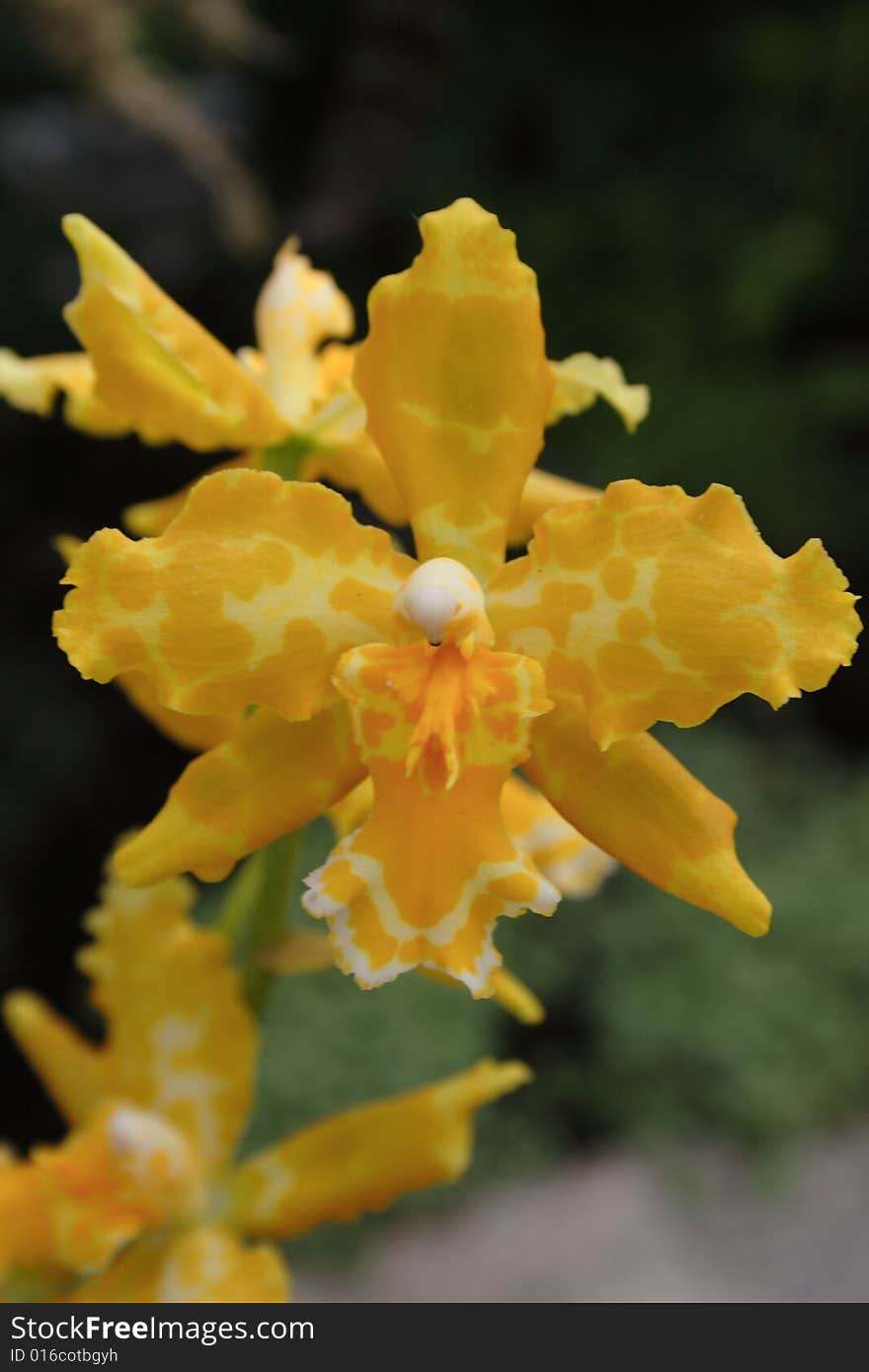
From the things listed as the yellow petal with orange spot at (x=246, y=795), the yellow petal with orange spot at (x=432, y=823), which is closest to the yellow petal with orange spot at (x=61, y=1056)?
the yellow petal with orange spot at (x=246, y=795)

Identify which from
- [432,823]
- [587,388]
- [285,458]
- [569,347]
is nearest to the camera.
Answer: [432,823]

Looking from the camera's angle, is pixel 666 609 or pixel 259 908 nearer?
pixel 666 609

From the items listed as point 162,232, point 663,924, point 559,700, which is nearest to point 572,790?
point 559,700

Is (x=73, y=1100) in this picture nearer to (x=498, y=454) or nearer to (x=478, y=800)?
(x=478, y=800)

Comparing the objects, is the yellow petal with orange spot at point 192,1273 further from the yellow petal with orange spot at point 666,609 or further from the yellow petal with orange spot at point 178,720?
the yellow petal with orange spot at point 666,609

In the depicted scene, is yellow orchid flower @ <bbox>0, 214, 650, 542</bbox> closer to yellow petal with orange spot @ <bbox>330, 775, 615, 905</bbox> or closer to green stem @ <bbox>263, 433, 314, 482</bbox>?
green stem @ <bbox>263, 433, 314, 482</bbox>

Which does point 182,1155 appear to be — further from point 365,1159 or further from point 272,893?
point 272,893

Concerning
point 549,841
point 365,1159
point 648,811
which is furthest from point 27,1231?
point 648,811
